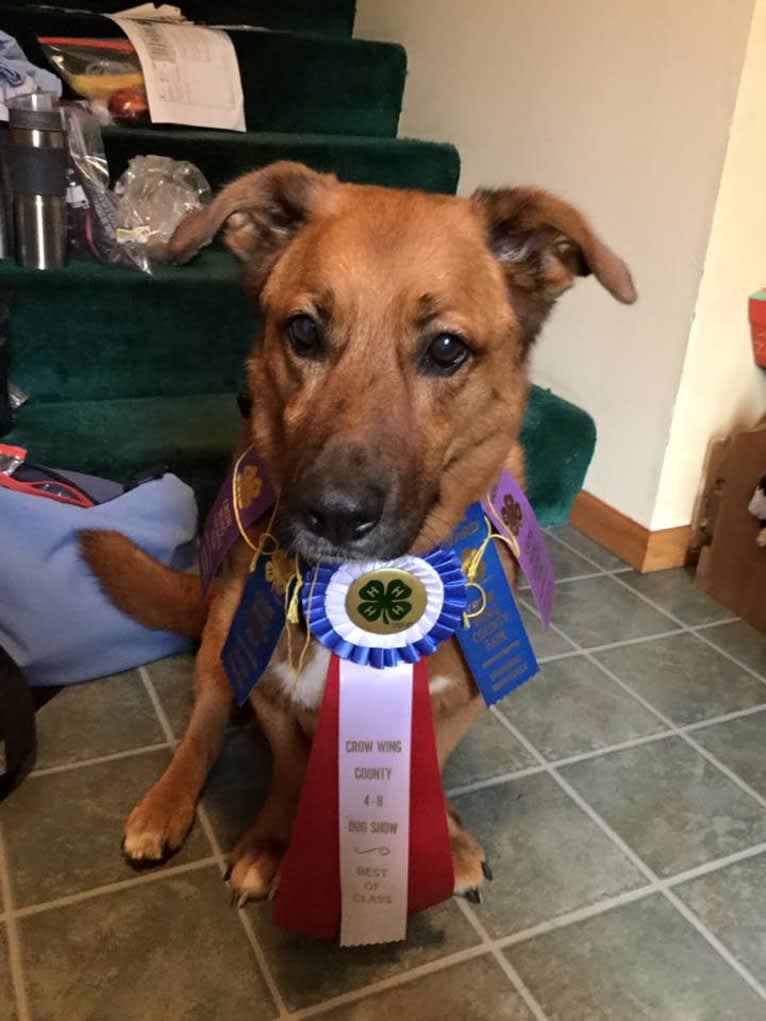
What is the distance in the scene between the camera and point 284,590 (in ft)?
4.17

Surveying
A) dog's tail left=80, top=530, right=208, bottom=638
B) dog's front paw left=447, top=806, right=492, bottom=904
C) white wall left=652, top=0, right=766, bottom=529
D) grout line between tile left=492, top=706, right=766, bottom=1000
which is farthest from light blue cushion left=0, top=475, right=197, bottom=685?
white wall left=652, top=0, right=766, bottom=529

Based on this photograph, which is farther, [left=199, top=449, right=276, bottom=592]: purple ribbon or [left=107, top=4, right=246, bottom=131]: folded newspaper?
[left=107, top=4, right=246, bottom=131]: folded newspaper

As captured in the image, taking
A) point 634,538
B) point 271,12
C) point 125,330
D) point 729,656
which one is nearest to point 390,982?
point 729,656

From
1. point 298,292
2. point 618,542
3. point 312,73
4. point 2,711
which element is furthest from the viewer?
point 312,73

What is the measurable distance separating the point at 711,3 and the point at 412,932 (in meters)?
1.97

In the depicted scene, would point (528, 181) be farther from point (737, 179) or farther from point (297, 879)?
point (297, 879)

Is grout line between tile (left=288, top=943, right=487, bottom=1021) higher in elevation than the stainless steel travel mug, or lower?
lower

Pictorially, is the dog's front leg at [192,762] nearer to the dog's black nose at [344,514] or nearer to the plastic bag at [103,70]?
the dog's black nose at [344,514]

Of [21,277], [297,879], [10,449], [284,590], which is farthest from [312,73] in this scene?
[297,879]

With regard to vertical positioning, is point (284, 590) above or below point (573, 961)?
above

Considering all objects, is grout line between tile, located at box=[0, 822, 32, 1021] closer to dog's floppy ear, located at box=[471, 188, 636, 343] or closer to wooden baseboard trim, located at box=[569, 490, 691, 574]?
dog's floppy ear, located at box=[471, 188, 636, 343]

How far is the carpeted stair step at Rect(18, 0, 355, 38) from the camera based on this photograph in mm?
2846

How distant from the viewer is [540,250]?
1250mm

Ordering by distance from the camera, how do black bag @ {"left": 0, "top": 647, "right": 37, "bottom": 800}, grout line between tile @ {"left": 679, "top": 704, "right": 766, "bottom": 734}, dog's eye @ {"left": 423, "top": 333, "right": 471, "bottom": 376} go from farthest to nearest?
grout line between tile @ {"left": 679, "top": 704, "right": 766, "bottom": 734}
black bag @ {"left": 0, "top": 647, "right": 37, "bottom": 800}
dog's eye @ {"left": 423, "top": 333, "right": 471, "bottom": 376}
